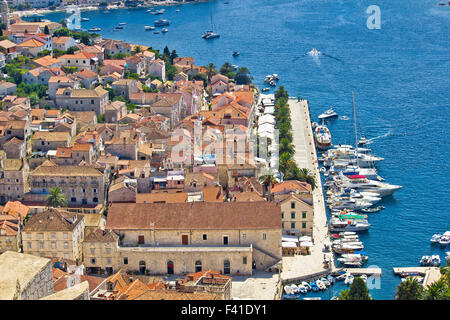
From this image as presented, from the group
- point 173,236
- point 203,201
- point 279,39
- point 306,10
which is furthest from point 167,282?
point 306,10

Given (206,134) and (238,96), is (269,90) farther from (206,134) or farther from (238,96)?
(206,134)

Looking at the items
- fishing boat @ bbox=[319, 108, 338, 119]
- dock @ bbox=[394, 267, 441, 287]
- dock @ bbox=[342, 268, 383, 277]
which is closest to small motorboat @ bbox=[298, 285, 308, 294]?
dock @ bbox=[342, 268, 383, 277]

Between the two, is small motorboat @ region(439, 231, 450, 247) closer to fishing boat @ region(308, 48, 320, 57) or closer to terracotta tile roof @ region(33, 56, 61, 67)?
terracotta tile roof @ region(33, 56, 61, 67)

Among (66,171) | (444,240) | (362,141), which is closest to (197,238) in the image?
(66,171)

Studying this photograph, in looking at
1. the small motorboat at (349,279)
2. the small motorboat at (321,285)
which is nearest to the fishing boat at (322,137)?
the small motorboat at (349,279)

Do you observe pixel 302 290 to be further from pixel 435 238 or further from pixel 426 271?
pixel 435 238
